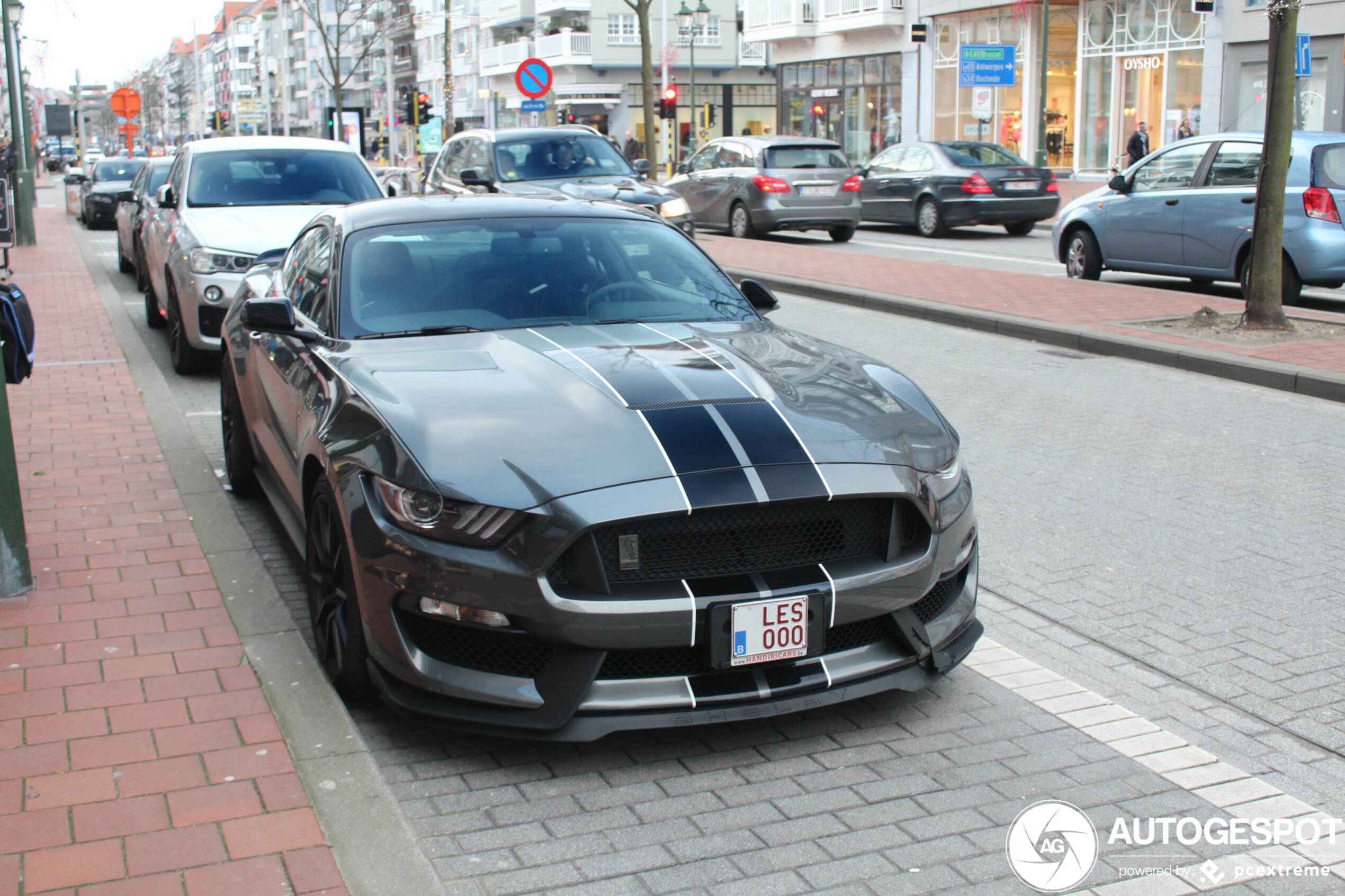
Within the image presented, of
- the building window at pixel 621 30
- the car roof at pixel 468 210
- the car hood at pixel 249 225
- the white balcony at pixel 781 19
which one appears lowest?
the car hood at pixel 249 225

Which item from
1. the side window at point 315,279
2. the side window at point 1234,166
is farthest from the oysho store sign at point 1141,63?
the side window at point 315,279

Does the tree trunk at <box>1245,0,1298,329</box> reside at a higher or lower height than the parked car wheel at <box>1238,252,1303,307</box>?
higher

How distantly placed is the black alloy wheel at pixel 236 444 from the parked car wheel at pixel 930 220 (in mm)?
17117

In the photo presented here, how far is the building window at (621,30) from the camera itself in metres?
65.9

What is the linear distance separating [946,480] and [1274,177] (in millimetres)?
8101

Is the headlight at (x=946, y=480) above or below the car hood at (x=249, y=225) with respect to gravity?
below

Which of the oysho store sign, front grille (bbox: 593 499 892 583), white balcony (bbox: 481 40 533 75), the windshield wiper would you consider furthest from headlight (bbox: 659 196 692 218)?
white balcony (bbox: 481 40 533 75)

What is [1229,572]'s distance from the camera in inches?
211

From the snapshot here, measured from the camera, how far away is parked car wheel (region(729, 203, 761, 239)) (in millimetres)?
21766

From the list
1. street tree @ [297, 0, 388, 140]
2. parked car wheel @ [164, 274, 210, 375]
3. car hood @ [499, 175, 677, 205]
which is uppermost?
street tree @ [297, 0, 388, 140]

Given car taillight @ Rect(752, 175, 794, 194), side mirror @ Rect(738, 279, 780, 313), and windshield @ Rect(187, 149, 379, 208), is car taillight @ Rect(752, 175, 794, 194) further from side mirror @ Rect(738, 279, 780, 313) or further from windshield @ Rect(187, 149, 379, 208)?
side mirror @ Rect(738, 279, 780, 313)

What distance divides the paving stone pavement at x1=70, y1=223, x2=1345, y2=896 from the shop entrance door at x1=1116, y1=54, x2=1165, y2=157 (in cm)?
2765

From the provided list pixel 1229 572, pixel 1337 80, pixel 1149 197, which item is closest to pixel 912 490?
pixel 1229 572

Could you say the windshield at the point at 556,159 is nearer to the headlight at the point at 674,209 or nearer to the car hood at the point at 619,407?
the headlight at the point at 674,209
